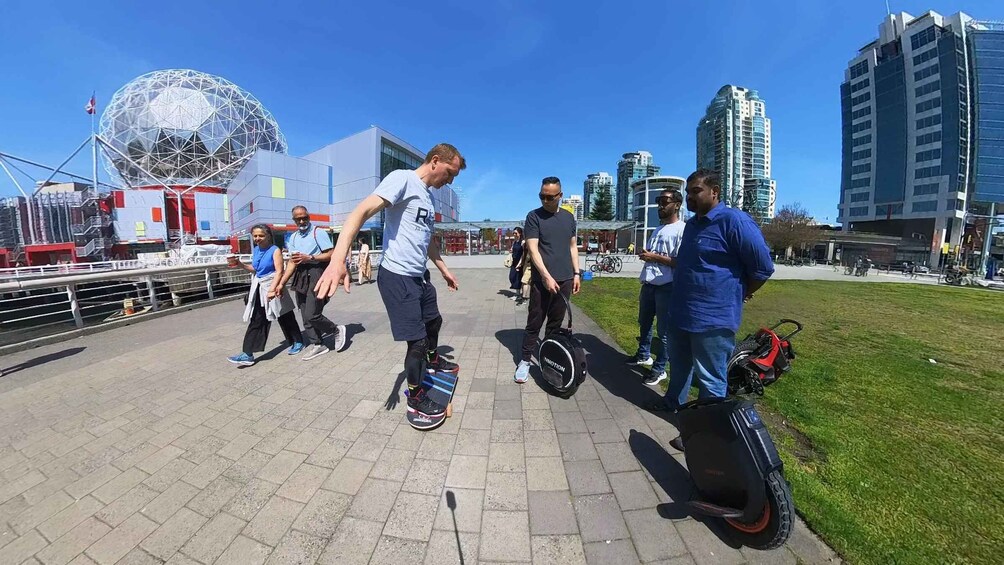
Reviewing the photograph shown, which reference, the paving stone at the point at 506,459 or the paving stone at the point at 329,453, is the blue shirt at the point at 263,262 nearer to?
the paving stone at the point at 329,453

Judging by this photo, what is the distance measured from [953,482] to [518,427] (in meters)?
2.90

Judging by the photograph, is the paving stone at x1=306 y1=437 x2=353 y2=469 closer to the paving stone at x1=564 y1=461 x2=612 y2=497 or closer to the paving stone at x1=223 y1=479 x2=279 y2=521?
the paving stone at x1=223 y1=479 x2=279 y2=521

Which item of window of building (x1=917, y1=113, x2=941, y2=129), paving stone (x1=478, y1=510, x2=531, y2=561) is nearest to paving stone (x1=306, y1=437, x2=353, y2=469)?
paving stone (x1=478, y1=510, x2=531, y2=561)

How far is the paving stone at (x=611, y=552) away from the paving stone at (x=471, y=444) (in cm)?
97

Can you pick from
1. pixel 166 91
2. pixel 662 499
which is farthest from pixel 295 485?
pixel 166 91

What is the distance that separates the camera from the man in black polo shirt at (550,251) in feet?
11.8

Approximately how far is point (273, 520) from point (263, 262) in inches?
134

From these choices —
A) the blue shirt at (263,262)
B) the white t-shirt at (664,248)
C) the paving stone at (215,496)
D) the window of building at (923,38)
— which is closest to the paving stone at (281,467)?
the paving stone at (215,496)

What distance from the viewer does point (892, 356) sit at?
4863 millimetres

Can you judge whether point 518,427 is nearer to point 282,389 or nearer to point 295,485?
point 295,485

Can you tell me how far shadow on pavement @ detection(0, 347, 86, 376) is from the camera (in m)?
4.29

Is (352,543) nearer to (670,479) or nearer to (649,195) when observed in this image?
(670,479)

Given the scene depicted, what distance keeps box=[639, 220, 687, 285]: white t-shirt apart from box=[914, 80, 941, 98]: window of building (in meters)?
89.5

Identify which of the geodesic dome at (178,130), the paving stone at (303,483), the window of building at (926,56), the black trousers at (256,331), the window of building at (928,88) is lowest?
the paving stone at (303,483)
